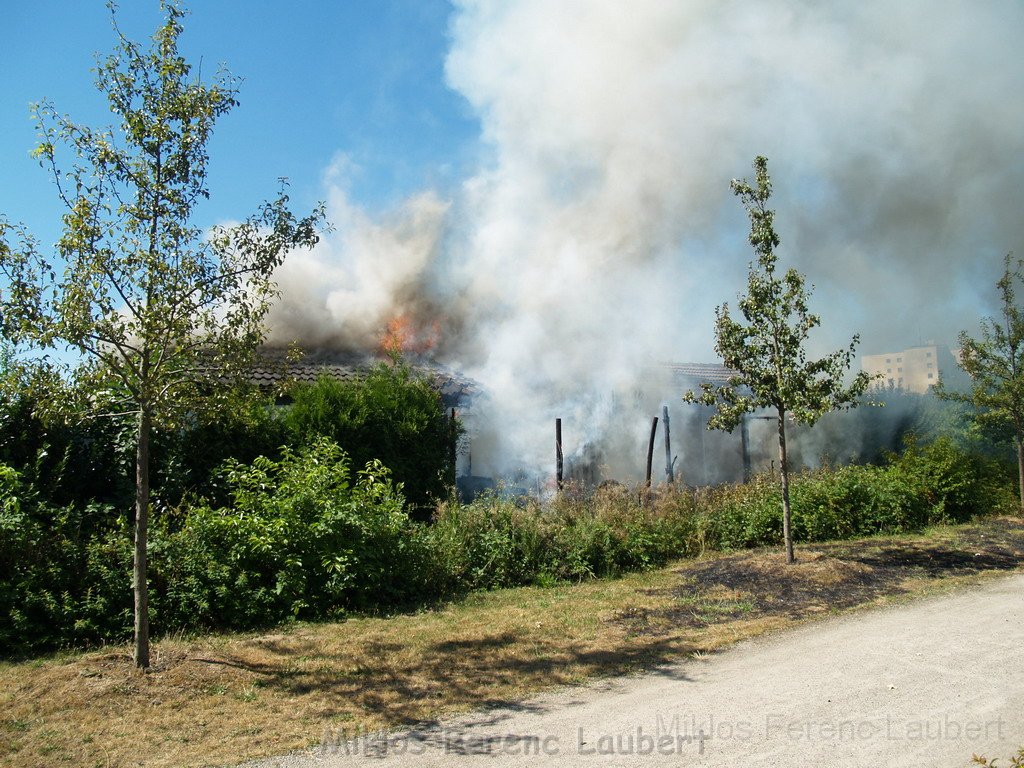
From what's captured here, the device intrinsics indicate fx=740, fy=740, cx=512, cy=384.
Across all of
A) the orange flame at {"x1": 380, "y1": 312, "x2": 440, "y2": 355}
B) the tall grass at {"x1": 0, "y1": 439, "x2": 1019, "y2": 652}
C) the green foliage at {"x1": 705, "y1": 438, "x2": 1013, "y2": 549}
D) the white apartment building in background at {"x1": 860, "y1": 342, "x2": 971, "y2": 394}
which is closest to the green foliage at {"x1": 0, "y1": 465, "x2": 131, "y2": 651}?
the tall grass at {"x1": 0, "y1": 439, "x2": 1019, "y2": 652}

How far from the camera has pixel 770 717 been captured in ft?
14.5

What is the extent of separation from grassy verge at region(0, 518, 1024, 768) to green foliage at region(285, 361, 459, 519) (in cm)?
319

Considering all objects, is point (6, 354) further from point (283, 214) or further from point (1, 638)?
point (283, 214)

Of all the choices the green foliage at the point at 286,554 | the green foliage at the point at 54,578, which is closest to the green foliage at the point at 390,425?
the green foliage at the point at 286,554

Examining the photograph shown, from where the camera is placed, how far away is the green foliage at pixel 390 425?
33.1 feet

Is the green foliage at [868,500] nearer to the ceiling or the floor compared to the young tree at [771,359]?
nearer to the floor

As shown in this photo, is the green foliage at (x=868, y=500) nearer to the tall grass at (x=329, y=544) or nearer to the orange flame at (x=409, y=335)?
the tall grass at (x=329, y=544)

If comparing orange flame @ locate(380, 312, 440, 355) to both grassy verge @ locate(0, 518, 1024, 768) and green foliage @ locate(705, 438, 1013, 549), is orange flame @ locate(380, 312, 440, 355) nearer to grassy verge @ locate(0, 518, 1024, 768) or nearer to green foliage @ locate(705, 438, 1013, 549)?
green foliage @ locate(705, 438, 1013, 549)

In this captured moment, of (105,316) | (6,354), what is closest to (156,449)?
(6,354)

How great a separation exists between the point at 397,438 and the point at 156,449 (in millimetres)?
3442

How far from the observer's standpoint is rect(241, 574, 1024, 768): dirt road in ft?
13.0

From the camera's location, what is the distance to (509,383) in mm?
15445

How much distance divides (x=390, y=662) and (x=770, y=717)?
2.79m

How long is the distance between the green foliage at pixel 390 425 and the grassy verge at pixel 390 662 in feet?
10.5
